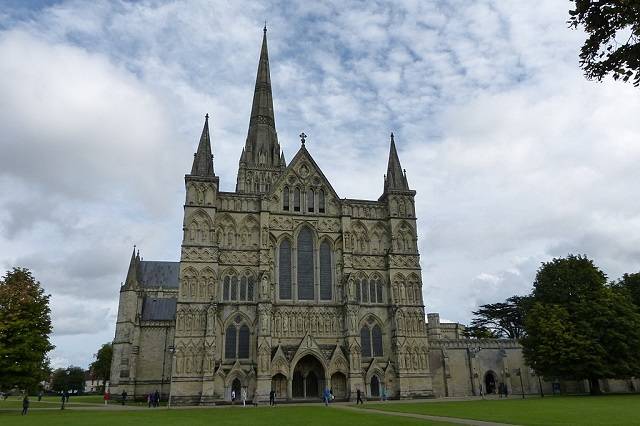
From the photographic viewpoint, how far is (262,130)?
228 ft

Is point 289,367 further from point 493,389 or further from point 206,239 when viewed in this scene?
point 493,389

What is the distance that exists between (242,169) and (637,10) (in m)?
59.5

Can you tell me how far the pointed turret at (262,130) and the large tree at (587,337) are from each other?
39152 millimetres

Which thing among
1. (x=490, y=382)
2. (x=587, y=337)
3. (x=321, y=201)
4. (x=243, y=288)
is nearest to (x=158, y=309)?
(x=243, y=288)

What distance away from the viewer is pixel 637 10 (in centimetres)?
1149

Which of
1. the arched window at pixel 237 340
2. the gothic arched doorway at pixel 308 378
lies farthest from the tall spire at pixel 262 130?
the gothic arched doorway at pixel 308 378

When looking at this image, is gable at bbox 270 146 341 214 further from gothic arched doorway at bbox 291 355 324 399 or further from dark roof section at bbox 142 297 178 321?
dark roof section at bbox 142 297 178 321

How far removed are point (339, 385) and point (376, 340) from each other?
5.23m

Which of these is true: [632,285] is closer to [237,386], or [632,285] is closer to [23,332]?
[237,386]

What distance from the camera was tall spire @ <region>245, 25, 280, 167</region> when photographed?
226ft

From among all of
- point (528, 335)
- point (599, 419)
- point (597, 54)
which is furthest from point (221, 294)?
point (597, 54)

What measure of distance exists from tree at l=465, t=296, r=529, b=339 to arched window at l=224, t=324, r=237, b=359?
51.8m

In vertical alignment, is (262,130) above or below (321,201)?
above

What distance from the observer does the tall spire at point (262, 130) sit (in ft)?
226
